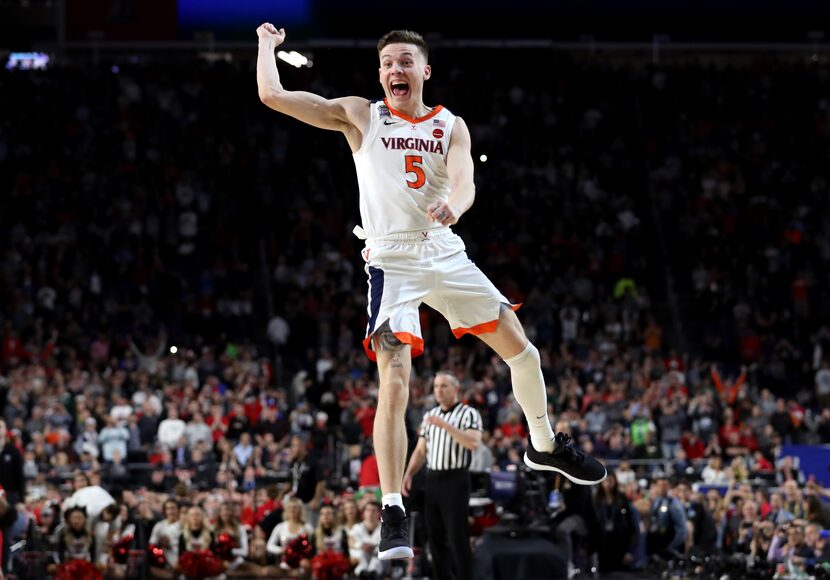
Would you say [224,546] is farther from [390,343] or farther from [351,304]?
[351,304]

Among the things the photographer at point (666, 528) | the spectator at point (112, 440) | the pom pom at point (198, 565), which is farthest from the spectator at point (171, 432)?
the photographer at point (666, 528)

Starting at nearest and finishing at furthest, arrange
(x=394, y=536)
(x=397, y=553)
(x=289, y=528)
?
(x=397, y=553) < (x=394, y=536) < (x=289, y=528)

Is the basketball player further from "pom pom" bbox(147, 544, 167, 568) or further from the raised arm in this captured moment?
"pom pom" bbox(147, 544, 167, 568)

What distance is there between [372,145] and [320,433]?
12.0 meters

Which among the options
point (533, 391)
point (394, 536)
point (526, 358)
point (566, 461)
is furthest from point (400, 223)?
point (566, 461)

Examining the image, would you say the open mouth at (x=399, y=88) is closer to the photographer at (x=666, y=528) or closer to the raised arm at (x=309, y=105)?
the raised arm at (x=309, y=105)

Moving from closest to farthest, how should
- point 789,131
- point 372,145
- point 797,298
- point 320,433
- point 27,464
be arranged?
point 372,145 → point 27,464 → point 320,433 → point 797,298 → point 789,131

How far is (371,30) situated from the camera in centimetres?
2902

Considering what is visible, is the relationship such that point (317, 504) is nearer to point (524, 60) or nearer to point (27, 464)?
point (27, 464)

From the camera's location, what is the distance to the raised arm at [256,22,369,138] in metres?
6.57

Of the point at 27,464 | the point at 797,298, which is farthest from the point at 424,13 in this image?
the point at 27,464

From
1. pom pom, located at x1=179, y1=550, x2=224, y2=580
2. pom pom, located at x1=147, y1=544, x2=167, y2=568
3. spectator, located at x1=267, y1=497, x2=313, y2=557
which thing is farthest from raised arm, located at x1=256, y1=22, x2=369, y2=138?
pom pom, located at x1=147, y1=544, x2=167, y2=568

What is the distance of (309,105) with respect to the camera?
6.57 m

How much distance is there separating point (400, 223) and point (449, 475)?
5.23 metres
